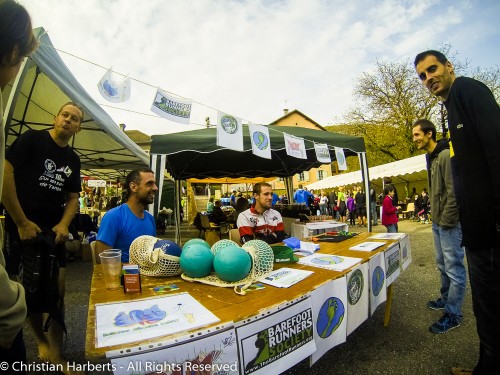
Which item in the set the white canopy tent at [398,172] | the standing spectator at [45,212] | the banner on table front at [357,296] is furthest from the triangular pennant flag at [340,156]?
the white canopy tent at [398,172]

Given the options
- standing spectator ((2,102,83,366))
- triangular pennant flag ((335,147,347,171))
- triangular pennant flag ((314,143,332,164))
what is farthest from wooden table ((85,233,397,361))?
triangular pennant flag ((335,147,347,171))

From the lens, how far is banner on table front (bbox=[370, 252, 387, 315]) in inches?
80.7

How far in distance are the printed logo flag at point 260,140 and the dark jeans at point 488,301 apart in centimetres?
390

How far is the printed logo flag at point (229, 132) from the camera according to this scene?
14.8 feet

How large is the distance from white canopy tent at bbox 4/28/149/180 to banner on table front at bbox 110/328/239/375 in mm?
3854

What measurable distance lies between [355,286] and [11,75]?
2037 millimetres

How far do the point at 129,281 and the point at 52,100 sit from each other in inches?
210

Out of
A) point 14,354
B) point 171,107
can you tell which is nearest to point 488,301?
point 14,354

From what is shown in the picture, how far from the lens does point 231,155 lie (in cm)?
823

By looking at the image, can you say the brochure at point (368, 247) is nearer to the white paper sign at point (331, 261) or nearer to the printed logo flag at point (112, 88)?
the white paper sign at point (331, 261)

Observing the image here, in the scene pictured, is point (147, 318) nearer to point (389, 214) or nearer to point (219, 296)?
point (219, 296)

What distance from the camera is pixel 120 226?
2.32 meters

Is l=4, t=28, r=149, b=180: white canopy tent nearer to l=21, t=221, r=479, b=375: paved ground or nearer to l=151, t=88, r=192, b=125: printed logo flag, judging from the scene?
l=151, t=88, r=192, b=125: printed logo flag

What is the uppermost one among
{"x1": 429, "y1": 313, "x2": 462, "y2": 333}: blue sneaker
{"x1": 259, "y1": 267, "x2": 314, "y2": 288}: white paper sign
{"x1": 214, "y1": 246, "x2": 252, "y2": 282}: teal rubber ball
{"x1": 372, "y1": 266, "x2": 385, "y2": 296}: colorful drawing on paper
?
{"x1": 214, "y1": 246, "x2": 252, "y2": 282}: teal rubber ball
